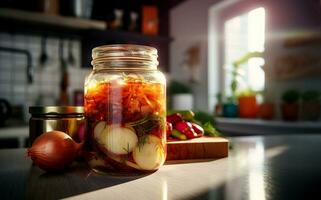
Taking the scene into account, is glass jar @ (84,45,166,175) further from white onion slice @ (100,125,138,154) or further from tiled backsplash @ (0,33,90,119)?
tiled backsplash @ (0,33,90,119)

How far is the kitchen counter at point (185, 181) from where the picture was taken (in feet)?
1.25

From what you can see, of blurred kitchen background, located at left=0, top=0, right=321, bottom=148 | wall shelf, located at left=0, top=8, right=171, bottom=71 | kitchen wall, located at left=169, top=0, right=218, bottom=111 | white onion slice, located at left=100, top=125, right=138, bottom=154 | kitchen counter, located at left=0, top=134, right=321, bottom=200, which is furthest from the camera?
kitchen wall, located at left=169, top=0, right=218, bottom=111

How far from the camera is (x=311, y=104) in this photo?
6.02ft

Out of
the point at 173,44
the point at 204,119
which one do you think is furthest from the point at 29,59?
the point at 204,119

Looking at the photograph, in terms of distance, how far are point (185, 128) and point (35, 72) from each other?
2.23 m

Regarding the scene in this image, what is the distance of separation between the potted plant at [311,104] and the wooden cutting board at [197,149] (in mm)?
1369

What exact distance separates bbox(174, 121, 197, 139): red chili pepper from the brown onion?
250 millimetres

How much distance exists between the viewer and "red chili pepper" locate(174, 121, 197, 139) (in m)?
0.68

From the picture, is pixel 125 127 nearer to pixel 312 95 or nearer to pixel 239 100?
pixel 312 95

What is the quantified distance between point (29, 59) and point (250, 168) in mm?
2363

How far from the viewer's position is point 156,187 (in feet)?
1.36

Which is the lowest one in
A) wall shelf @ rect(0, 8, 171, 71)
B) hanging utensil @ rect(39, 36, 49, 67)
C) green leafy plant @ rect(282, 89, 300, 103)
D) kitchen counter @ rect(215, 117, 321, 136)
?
kitchen counter @ rect(215, 117, 321, 136)

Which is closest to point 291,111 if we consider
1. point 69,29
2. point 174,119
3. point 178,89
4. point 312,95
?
point 312,95

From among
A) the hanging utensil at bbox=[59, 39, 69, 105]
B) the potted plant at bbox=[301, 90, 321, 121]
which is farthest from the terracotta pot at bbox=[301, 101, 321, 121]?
the hanging utensil at bbox=[59, 39, 69, 105]
